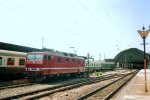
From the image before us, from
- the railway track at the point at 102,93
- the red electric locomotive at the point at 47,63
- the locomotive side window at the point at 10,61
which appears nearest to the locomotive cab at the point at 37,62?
the red electric locomotive at the point at 47,63

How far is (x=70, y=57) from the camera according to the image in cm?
3206

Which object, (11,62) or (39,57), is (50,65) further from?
(11,62)

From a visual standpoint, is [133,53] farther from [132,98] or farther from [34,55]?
[132,98]

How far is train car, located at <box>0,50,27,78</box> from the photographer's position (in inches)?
934

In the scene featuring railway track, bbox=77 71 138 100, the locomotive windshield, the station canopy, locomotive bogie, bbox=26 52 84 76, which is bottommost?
railway track, bbox=77 71 138 100

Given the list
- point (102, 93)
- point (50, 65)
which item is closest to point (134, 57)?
point (50, 65)

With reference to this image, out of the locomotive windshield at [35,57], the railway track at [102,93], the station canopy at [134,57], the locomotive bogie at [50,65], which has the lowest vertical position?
the railway track at [102,93]

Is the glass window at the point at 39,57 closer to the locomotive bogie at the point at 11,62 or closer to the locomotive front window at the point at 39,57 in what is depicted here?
the locomotive front window at the point at 39,57

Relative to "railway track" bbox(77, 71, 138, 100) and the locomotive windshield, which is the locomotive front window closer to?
the locomotive windshield

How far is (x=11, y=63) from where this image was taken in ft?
82.1

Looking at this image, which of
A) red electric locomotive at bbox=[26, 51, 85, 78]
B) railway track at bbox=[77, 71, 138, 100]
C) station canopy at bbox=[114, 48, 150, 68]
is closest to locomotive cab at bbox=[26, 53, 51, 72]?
red electric locomotive at bbox=[26, 51, 85, 78]

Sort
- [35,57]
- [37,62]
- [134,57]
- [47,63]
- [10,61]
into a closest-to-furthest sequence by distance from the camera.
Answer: [10,61]
[37,62]
[35,57]
[47,63]
[134,57]

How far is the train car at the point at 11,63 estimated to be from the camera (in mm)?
23712

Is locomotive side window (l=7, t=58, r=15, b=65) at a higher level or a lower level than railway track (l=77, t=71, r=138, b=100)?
higher
